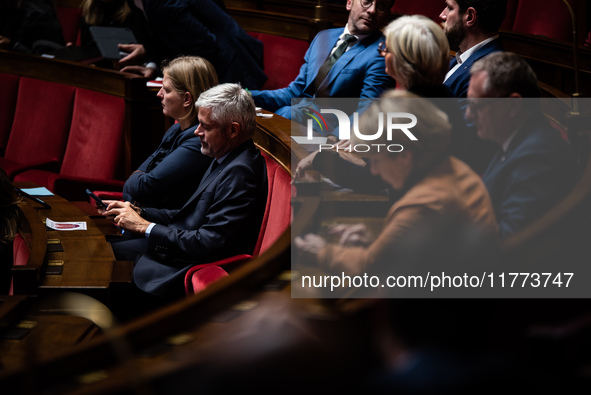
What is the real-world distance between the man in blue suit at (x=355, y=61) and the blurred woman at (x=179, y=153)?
0.34 metres

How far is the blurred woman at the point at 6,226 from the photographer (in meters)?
2.05

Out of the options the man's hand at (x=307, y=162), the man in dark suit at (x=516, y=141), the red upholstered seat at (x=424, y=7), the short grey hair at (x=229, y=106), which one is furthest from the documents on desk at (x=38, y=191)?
the red upholstered seat at (x=424, y=7)

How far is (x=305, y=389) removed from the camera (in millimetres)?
925

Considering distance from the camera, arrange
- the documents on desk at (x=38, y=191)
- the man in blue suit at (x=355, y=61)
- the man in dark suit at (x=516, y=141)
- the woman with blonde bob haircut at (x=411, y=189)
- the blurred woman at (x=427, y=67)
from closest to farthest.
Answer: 1. the woman with blonde bob haircut at (x=411, y=189)
2. the man in dark suit at (x=516, y=141)
3. the blurred woman at (x=427, y=67)
4. the man in blue suit at (x=355, y=61)
5. the documents on desk at (x=38, y=191)

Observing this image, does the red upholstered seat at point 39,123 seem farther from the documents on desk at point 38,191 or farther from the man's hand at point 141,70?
the documents on desk at point 38,191

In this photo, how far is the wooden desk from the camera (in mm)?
1743

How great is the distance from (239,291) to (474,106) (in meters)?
0.58

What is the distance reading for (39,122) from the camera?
3.58 meters

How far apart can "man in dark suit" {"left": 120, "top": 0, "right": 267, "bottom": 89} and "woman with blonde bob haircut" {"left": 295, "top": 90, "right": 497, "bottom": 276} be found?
6.74 feet

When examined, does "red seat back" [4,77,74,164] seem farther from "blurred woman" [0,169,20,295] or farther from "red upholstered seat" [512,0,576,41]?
"red upholstered seat" [512,0,576,41]

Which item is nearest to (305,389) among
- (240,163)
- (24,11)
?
(240,163)

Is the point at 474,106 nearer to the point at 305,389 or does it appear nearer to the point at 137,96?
the point at 305,389

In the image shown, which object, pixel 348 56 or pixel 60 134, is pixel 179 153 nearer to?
pixel 348 56

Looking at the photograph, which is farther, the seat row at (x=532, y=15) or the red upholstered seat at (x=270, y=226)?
the seat row at (x=532, y=15)
